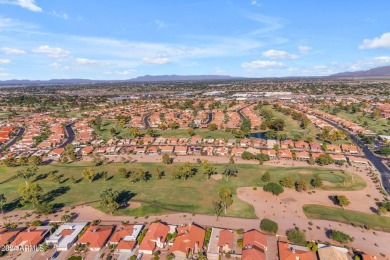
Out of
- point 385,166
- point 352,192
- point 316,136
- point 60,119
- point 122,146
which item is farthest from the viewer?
point 60,119

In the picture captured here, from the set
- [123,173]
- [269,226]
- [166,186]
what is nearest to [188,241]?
[269,226]

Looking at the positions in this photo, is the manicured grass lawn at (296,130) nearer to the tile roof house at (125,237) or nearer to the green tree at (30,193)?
the tile roof house at (125,237)

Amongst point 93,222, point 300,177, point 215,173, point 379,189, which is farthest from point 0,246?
point 379,189

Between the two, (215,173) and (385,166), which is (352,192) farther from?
(215,173)

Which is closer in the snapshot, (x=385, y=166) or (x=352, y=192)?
(x=352, y=192)

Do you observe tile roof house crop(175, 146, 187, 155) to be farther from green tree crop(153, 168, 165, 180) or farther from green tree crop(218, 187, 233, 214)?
green tree crop(218, 187, 233, 214)

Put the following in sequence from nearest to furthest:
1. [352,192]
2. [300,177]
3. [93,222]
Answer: [93,222], [352,192], [300,177]
